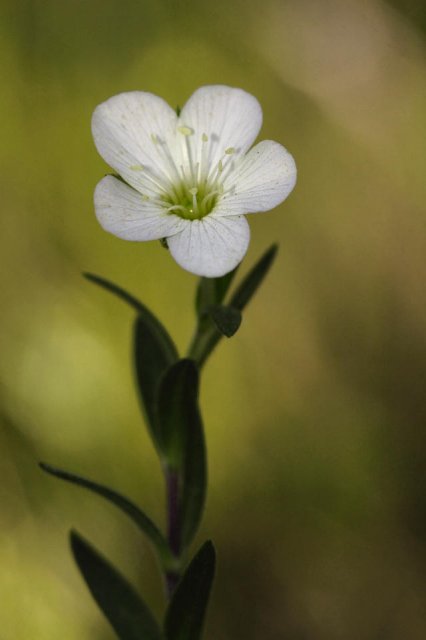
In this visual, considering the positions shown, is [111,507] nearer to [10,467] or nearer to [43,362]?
[10,467]

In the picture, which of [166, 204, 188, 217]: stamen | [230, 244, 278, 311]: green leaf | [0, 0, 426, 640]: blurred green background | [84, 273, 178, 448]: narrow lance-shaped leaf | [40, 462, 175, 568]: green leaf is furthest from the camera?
[0, 0, 426, 640]: blurred green background

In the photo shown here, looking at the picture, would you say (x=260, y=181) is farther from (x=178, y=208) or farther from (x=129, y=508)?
(x=129, y=508)

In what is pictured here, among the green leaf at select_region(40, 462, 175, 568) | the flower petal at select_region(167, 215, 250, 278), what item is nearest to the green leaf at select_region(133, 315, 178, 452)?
the green leaf at select_region(40, 462, 175, 568)

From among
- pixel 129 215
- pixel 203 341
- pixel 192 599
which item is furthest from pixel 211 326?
pixel 192 599

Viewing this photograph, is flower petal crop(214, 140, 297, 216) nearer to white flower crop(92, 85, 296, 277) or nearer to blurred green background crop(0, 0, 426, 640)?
→ white flower crop(92, 85, 296, 277)

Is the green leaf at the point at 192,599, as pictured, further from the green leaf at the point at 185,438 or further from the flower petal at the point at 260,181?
the flower petal at the point at 260,181
